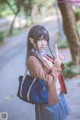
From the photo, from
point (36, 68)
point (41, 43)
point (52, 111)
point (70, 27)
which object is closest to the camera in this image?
point (36, 68)

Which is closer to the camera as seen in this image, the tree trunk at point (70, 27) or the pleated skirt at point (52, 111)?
the pleated skirt at point (52, 111)

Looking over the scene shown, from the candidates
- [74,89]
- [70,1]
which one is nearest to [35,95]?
[74,89]

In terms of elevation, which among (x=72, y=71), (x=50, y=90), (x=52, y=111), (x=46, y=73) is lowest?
(x=52, y=111)

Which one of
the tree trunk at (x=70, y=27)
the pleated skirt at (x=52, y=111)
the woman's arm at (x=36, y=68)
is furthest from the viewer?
the tree trunk at (x=70, y=27)

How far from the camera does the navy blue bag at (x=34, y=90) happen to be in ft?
12.0

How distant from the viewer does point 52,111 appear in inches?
152

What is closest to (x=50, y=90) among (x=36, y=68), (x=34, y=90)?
(x=34, y=90)

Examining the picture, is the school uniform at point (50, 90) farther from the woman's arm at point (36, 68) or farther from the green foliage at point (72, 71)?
the green foliage at point (72, 71)

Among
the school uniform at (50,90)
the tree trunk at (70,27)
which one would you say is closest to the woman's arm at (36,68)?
the school uniform at (50,90)

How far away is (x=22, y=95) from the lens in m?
3.79

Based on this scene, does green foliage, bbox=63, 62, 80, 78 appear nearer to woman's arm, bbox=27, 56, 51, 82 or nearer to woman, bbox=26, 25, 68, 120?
woman, bbox=26, 25, 68, 120

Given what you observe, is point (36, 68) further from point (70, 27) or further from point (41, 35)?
point (70, 27)

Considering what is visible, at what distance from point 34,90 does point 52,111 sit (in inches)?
14.3

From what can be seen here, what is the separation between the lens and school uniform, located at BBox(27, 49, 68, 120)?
3.63 meters
